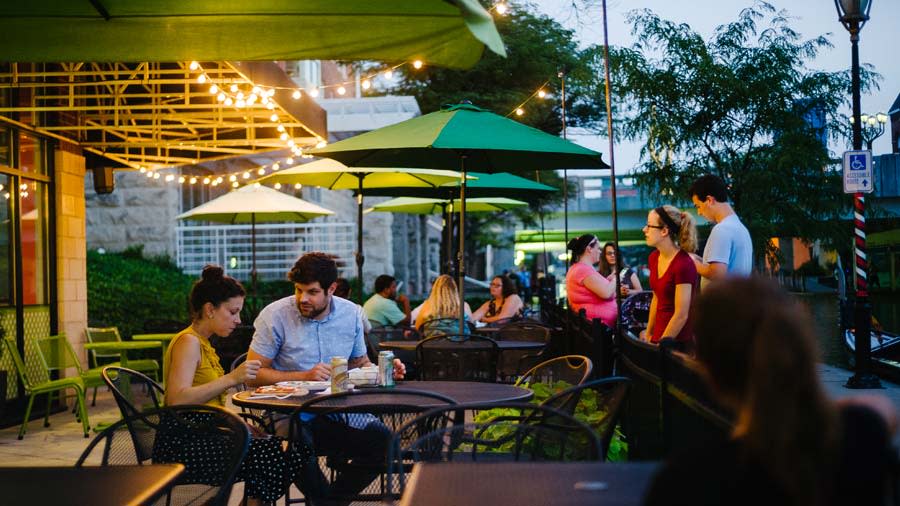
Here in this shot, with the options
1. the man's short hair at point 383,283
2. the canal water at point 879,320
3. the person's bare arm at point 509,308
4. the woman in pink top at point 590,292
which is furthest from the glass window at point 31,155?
the canal water at point 879,320

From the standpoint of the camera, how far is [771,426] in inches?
74.5

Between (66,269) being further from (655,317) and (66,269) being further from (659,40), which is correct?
(659,40)

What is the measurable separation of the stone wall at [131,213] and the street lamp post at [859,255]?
1189 cm

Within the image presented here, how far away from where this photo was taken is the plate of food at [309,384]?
5520 mm

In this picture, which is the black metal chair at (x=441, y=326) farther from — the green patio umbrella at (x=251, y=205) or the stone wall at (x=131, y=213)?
the stone wall at (x=131, y=213)

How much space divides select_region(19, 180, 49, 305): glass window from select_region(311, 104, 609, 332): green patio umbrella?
15.0 feet

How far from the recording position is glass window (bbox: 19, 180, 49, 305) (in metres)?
11.3

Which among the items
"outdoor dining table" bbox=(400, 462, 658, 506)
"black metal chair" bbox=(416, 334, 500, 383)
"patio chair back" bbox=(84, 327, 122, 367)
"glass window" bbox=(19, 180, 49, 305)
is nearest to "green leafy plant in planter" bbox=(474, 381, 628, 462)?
"black metal chair" bbox=(416, 334, 500, 383)

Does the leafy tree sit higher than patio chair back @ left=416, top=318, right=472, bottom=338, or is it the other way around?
the leafy tree

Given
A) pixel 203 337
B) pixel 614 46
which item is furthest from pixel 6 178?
pixel 614 46

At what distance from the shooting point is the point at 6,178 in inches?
427

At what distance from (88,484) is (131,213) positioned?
17.2 metres

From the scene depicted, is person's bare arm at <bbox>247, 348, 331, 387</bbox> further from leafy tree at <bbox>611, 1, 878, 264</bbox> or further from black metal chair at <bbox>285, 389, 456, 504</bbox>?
leafy tree at <bbox>611, 1, 878, 264</bbox>

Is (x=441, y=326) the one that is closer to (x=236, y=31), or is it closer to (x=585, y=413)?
(x=585, y=413)
